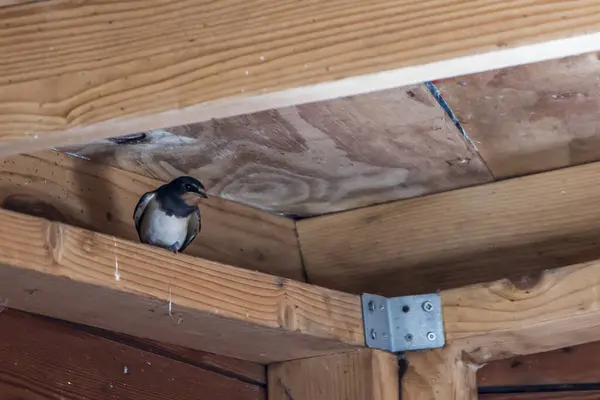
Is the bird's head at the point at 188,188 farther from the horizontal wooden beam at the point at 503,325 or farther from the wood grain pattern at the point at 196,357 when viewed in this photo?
the horizontal wooden beam at the point at 503,325

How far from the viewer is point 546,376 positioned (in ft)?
5.67

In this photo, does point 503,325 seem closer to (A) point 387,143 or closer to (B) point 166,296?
(A) point 387,143

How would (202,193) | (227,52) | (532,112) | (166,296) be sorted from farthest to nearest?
(202,193)
(532,112)
(166,296)
(227,52)

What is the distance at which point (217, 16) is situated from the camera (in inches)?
46.3

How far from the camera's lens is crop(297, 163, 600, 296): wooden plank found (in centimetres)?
170

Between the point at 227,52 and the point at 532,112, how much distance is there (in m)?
0.58

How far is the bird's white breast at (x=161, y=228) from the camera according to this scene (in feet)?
5.66

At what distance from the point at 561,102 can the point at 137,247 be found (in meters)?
0.66

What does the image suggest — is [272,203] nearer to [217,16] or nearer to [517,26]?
[217,16]

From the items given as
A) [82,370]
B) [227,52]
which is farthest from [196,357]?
[227,52]

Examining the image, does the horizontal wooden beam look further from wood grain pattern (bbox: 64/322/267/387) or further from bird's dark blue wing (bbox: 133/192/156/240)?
bird's dark blue wing (bbox: 133/192/156/240)

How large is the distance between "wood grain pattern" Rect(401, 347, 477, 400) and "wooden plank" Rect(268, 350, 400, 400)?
0.09 feet

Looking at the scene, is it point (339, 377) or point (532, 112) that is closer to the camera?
point (532, 112)

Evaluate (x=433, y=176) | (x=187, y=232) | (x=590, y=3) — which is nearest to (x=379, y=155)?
(x=433, y=176)
